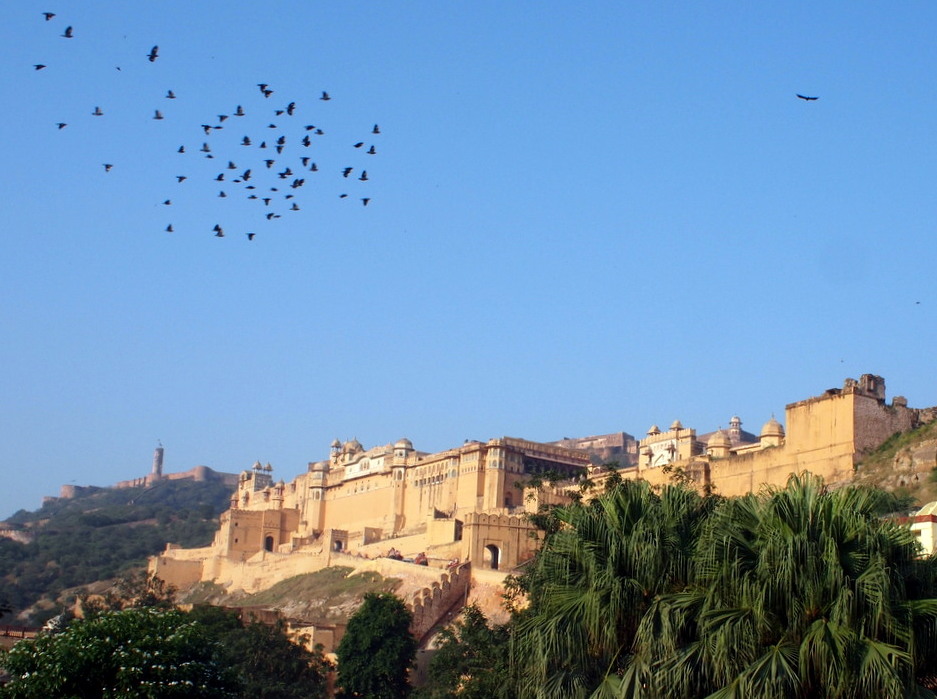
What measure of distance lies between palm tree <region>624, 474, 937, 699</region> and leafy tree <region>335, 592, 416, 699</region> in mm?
23780

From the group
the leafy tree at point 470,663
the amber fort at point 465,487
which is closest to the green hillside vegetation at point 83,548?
the amber fort at point 465,487

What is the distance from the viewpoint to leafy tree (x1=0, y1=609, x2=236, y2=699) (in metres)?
25.0

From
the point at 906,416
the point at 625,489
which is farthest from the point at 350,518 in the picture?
the point at 625,489

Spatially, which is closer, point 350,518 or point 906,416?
point 906,416

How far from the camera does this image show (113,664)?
2556 cm

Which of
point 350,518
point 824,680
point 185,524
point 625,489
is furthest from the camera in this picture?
point 185,524

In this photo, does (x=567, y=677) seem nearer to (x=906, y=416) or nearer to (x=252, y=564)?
(x=906, y=416)

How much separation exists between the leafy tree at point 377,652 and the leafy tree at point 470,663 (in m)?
1.88

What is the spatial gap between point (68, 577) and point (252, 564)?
38896 mm

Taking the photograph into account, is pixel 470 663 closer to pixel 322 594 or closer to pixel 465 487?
pixel 322 594

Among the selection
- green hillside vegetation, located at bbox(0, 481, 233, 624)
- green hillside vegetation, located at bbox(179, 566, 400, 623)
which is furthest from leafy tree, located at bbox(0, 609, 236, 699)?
green hillside vegetation, located at bbox(0, 481, 233, 624)

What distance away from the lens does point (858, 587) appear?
53.5ft

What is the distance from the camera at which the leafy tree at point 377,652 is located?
4081 cm

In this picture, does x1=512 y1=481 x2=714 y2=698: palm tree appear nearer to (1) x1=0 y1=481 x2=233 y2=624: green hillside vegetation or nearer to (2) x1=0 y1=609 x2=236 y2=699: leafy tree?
(2) x1=0 y1=609 x2=236 y2=699: leafy tree
